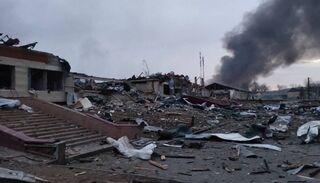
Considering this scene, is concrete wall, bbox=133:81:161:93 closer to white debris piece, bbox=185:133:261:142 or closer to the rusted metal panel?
white debris piece, bbox=185:133:261:142

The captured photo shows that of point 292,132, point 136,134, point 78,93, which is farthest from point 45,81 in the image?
point 292,132

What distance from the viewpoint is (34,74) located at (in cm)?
2445

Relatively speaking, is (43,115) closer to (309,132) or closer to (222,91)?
(309,132)

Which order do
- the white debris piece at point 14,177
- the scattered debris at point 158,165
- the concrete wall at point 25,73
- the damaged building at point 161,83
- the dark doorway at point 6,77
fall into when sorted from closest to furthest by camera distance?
the white debris piece at point 14,177
the scattered debris at point 158,165
the concrete wall at point 25,73
the dark doorway at point 6,77
the damaged building at point 161,83

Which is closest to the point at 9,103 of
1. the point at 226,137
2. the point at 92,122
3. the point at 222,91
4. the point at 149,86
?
the point at 92,122

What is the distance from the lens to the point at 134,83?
40500 millimetres

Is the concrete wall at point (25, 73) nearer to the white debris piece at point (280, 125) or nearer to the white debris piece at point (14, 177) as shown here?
the white debris piece at point (280, 125)

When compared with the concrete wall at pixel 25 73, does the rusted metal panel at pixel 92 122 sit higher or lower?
lower

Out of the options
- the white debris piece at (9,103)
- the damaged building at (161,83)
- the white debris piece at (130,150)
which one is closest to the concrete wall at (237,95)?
the damaged building at (161,83)

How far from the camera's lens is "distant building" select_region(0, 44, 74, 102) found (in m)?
21.6

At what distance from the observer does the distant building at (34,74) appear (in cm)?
2161

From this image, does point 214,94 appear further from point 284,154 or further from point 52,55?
point 284,154

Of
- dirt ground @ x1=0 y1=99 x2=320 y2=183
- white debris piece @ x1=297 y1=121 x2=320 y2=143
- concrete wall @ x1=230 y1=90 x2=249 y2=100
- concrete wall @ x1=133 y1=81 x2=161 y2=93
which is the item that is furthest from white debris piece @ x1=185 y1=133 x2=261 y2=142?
concrete wall @ x1=230 y1=90 x2=249 y2=100

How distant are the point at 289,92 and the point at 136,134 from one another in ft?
224
